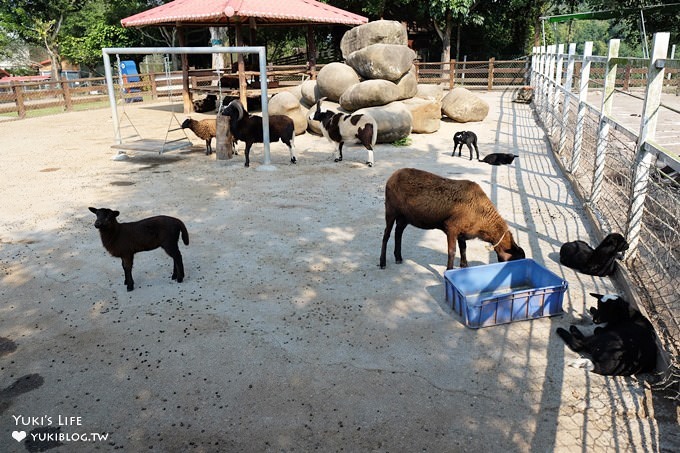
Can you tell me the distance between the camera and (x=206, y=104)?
1967 cm

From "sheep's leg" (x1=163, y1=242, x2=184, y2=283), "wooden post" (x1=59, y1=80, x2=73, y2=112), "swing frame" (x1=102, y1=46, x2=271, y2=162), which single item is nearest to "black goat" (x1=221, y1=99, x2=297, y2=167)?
"swing frame" (x1=102, y1=46, x2=271, y2=162)

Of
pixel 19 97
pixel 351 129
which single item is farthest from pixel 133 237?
pixel 19 97

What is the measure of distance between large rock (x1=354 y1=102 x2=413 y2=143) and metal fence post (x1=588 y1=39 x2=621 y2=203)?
617cm

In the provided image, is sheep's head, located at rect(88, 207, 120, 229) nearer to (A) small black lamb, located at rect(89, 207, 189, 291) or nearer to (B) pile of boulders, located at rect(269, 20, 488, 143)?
(A) small black lamb, located at rect(89, 207, 189, 291)

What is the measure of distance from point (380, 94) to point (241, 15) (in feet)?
19.8

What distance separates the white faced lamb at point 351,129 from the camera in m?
10.8

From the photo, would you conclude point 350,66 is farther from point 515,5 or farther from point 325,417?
point 515,5

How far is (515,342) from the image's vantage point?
4.21m

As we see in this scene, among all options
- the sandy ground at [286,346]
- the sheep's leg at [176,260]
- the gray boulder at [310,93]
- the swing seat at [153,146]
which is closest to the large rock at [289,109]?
the gray boulder at [310,93]

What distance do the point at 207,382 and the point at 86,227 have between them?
15.0 feet

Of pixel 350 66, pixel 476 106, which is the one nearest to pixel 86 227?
pixel 350 66

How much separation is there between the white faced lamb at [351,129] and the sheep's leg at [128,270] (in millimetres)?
6351

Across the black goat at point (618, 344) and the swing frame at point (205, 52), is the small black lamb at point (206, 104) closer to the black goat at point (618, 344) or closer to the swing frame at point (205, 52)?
the swing frame at point (205, 52)

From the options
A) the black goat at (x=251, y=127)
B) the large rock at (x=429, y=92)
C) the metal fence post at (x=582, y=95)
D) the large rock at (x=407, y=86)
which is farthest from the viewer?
the large rock at (x=429, y=92)
